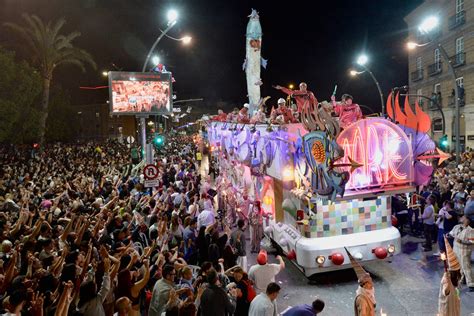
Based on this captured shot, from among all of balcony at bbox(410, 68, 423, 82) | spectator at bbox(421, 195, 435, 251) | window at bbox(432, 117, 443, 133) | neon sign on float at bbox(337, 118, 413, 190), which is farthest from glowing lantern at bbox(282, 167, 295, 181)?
balcony at bbox(410, 68, 423, 82)

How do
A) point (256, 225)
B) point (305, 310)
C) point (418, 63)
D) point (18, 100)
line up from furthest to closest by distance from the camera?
point (418, 63) → point (18, 100) → point (256, 225) → point (305, 310)

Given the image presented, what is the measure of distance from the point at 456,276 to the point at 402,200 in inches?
253

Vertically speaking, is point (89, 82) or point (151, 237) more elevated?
point (89, 82)

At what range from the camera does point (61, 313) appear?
4.25 meters

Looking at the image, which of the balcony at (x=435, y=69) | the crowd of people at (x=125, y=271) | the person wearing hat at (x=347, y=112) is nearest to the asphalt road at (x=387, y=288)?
the crowd of people at (x=125, y=271)

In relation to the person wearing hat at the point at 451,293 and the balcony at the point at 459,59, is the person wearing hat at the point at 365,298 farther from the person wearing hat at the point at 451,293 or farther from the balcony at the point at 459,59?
the balcony at the point at 459,59

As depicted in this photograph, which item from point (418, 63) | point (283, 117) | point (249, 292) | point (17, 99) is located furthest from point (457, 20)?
point (17, 99)

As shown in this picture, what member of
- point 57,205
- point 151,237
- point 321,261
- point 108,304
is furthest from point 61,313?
point 57,205

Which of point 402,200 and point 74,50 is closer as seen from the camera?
point 402,200

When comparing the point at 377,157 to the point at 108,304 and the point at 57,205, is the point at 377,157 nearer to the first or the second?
the point at 108,304

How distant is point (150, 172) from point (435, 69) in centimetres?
2950

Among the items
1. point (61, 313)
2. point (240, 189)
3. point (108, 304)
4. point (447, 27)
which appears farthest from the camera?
point (447, 27)

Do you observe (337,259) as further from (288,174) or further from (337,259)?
(288,174)

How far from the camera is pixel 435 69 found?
1315 inches
